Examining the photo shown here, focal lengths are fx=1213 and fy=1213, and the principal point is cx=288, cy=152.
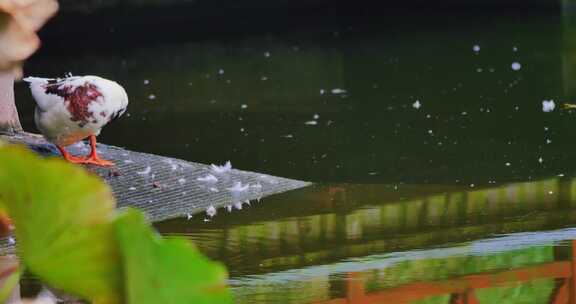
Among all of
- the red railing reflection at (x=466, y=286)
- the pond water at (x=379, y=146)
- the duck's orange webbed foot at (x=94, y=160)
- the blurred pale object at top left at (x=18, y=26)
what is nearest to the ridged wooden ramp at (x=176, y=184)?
the duck's orange webbed foot at (x=94, y=160)

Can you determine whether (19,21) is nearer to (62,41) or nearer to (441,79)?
(441,79)

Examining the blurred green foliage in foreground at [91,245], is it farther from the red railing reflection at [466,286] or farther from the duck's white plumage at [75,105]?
the duck's white plumage at [75,105]

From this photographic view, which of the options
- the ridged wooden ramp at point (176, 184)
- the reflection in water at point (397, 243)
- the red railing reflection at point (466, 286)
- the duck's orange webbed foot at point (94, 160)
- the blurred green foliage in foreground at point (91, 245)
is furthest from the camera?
the duck's orange webbed foot at point (94, 160)

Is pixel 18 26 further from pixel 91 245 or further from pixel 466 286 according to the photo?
pixel 466 286

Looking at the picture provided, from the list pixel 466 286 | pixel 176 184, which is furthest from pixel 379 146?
pixel 466 286

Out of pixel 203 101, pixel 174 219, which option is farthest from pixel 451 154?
pixel 203 101

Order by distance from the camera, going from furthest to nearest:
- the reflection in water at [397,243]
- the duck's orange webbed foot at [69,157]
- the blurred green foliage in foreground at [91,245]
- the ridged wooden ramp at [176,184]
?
the duck's orange webbed foot at [69,157], the ridged wooden ramp at [176,184], the reflection in water at [397,243], the blurred green foliage in foreground at [91,245]

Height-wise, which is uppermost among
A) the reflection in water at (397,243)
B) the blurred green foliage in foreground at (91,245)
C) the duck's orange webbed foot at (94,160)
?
the duck's orange webbed foot at (94,160)
